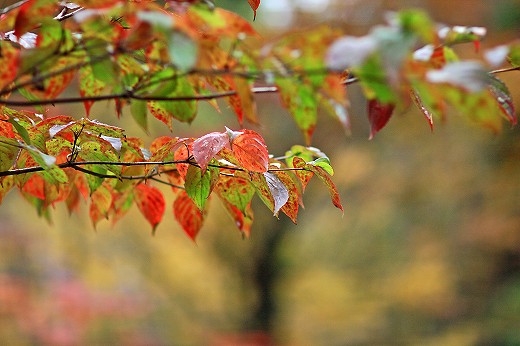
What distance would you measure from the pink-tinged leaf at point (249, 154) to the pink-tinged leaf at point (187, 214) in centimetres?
27

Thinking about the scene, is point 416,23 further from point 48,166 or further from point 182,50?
point 48,166

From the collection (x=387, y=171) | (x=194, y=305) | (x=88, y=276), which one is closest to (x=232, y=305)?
(x=194, y=305)

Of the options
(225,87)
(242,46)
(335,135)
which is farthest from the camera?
(335,135)

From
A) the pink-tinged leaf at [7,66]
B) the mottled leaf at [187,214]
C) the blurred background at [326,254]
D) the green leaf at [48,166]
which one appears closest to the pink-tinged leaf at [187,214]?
the mottled leaf at [187,214]

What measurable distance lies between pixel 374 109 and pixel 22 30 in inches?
13.8

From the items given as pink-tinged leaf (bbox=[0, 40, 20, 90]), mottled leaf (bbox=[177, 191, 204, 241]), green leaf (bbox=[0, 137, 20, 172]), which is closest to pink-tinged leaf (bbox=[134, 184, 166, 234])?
mottled leaf (bbox=[177, 191, 204, 241])

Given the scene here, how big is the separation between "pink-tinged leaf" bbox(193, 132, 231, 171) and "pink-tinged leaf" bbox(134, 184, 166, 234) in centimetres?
33

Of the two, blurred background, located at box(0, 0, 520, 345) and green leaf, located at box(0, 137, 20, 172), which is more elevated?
green leaf, located at box(0, 137, 20, 172)

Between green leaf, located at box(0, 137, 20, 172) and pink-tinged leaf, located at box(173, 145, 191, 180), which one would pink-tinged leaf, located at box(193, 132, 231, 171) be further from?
green leaf, located at box(0, 137, 20, 172)

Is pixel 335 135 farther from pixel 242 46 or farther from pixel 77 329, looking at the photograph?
pixel 242 46

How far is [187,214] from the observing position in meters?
0.94

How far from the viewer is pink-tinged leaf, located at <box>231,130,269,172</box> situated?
0.68m

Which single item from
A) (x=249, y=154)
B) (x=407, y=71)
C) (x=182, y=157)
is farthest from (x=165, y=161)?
(x=407, y=71)

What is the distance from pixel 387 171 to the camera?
3.74 meters
